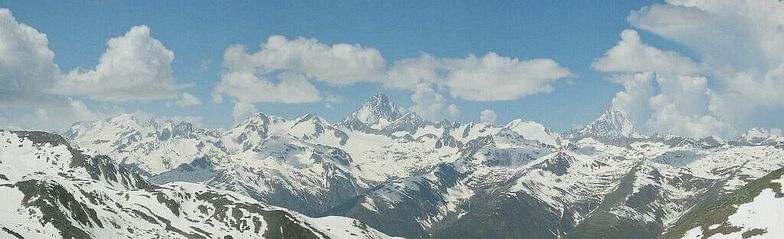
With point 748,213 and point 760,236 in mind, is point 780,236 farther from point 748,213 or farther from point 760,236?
point 748,213

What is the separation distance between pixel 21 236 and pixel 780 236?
20282cm

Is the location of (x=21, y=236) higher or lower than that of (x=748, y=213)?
lower

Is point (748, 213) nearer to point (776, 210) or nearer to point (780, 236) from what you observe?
point (776, 210)

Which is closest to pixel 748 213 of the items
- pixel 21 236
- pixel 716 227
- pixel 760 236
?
pixel 716 227

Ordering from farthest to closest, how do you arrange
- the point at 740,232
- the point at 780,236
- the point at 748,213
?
the point at 748,213 → the point at 740,232 → the point at 780,236

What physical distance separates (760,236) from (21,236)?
656ft

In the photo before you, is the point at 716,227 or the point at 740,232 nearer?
the point at 740,232

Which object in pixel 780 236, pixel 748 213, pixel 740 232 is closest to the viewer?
pixel 780 236

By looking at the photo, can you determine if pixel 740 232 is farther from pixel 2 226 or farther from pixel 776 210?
pixel 2 226

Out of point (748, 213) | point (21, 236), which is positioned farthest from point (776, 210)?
point (21, 236)

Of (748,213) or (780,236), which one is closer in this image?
(780,236)

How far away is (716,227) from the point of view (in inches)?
7869

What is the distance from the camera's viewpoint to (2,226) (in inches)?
7835

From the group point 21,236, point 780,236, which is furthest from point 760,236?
point 21,236
